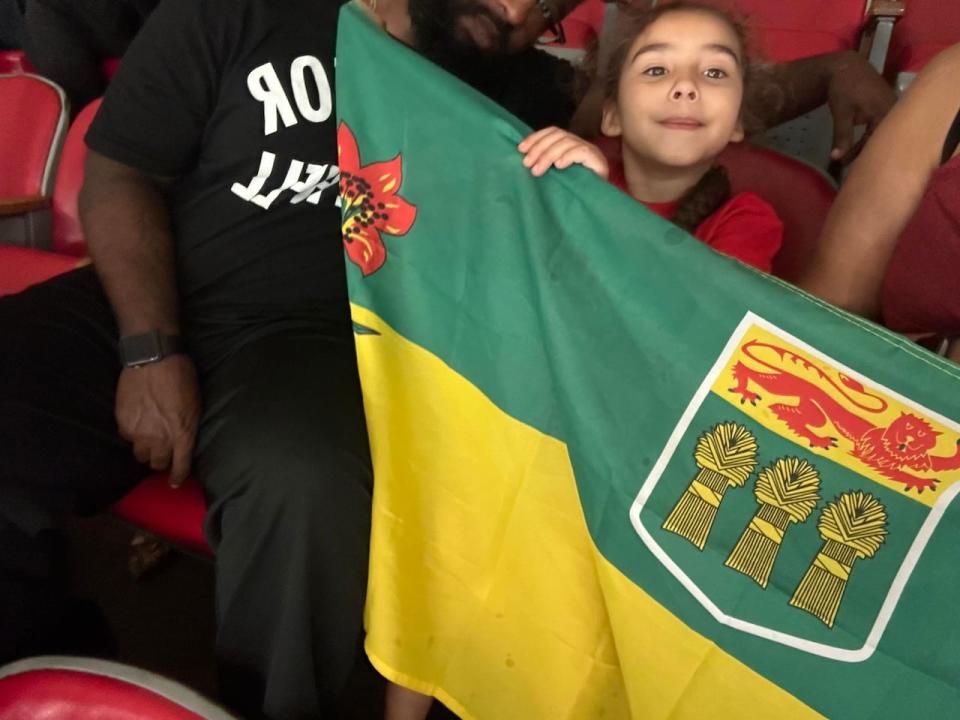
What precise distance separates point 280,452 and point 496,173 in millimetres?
405

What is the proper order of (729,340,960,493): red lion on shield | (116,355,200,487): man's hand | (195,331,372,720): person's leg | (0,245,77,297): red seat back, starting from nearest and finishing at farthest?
(729,340,960,493): red lion on shield, (195,331,372,720): person's leg, (116,355,200,487): man's hand, (0,245,77,297): red seat back

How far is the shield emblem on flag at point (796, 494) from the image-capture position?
0.62 metres

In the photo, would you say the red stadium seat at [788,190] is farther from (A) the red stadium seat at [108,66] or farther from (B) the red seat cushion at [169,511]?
(A) the red stadium seat at [108,66]

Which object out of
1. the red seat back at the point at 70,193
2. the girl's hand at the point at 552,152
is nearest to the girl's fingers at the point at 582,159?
the girl's hand at the point at 552,152

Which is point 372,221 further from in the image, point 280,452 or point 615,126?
point 615,126

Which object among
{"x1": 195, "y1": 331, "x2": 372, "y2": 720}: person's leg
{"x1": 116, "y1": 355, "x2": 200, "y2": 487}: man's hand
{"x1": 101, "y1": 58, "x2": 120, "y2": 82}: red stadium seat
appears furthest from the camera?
{"x1": 101, "y1": 58, "x2": 120, "y2": 82}: red stadium seat

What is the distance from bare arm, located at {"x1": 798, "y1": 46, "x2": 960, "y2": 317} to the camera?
0.76m

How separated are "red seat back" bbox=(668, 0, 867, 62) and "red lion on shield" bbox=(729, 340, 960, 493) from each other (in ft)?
5.23

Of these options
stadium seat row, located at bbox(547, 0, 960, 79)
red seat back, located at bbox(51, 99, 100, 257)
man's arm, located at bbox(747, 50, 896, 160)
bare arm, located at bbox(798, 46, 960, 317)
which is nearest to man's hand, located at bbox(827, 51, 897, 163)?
man's arm, located at bbox(747, 50, 896, 160)

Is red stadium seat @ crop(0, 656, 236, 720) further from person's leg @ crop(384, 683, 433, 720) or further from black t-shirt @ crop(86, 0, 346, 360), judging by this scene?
black t-shirt @ crop(86, 0, 346, 360)

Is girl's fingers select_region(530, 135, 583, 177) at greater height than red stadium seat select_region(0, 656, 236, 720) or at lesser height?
greater

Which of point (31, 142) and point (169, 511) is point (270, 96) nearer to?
point (169, 511)

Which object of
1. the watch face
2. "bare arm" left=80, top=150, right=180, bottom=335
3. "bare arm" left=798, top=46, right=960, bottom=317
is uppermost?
"bare arm" left=798, top=46, right=960, bottom=317

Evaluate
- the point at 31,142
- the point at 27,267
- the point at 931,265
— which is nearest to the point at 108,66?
the point at 31,142
